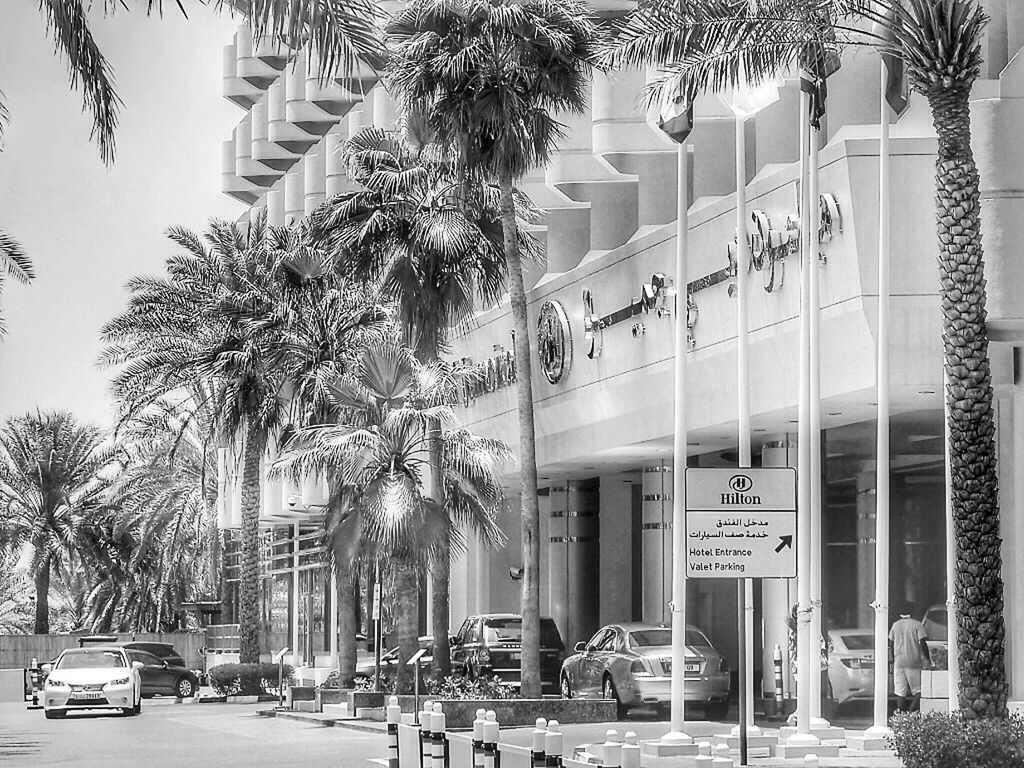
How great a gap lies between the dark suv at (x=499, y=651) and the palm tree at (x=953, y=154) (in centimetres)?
1633

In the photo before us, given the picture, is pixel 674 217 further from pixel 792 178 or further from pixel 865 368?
pixel 865 368

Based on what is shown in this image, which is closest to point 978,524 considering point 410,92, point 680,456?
point 680,456

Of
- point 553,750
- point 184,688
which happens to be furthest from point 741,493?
point 184,688

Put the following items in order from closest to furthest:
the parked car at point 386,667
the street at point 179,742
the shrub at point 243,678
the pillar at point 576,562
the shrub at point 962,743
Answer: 1. the shrub at point 962,743
2. the street at point 179,742
3. the parked car at point 386,667
4. the pillar at point 576,562
5. the shrub at point 243,678

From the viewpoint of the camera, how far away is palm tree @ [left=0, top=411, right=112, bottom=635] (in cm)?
7119

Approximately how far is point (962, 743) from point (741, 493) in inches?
118

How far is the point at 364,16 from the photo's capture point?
15883mm

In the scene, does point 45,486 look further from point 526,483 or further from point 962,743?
point 962,743

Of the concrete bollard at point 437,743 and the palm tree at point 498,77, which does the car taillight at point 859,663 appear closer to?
the palm tree at point 498,77

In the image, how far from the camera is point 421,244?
31.1 metres

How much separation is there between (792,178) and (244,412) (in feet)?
69.0

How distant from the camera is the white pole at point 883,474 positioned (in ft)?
66.5

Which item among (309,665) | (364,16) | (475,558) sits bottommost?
(309,665)

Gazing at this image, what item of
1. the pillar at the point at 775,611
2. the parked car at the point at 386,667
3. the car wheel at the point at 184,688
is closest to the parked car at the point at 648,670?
the pillar at the point at 775,611
